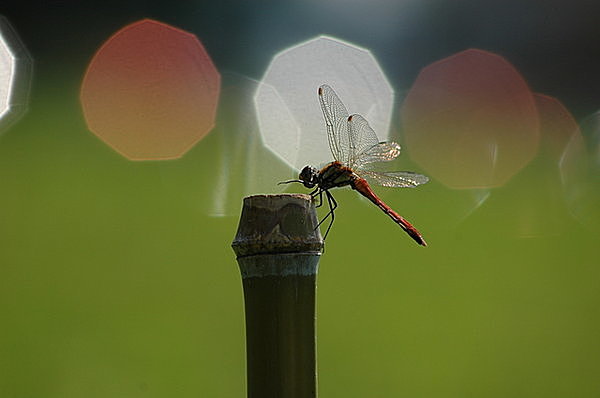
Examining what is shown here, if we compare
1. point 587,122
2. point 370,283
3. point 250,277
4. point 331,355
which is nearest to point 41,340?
point 331,355

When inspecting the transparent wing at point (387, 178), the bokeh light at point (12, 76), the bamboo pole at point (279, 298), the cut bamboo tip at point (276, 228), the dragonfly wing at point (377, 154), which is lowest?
the bamboo pole at point (279, 298)

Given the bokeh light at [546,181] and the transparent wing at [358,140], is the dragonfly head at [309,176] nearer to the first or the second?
the transparent wing at [358,140]

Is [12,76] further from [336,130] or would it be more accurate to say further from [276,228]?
[276,228]

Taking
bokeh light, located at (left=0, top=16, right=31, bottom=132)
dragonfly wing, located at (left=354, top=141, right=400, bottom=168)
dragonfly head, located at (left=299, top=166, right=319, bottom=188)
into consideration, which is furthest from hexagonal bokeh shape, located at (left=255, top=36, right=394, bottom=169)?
dragonfly head, located at (left=299, top=166, right=319, bottom=188)

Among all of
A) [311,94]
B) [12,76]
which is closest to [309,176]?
[311,94]

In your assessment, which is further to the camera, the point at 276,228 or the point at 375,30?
the point at 375,30

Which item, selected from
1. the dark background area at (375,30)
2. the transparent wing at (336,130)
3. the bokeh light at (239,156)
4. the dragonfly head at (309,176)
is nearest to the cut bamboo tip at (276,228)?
the dragonfly head at (309,176)

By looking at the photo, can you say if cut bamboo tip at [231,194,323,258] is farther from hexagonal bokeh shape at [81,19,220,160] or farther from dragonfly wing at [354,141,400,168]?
hexagonal bokeh shape at [81,19,220,160]
